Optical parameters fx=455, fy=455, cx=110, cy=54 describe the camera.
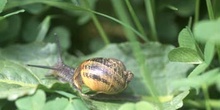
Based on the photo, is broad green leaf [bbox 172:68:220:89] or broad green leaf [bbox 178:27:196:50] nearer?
broad green leaf [bbox 172:68:220:89]

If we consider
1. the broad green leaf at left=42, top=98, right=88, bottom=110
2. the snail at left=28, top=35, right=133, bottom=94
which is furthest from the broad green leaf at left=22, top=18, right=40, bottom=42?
the broad green leaf at left=42, top=98, right=88, bottom=110

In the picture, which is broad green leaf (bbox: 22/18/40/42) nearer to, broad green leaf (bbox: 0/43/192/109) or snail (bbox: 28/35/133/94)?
broad green leaf (bbox: 0/43/192/109)

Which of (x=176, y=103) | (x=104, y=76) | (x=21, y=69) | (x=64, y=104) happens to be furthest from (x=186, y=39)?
(x=21, y=69)

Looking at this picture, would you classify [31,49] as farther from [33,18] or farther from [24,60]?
[33,18]

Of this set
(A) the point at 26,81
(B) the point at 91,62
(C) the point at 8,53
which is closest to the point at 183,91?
(B) the point at 91,62

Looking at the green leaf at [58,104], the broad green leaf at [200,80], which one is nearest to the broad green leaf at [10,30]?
the green leaf at [58,104]

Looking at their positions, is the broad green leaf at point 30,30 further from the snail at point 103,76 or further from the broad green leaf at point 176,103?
the broad green leaf at point 176,103
